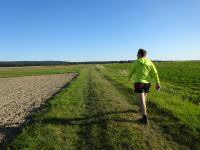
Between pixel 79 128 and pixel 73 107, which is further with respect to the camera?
pixel 73 107

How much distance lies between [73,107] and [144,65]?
455 centimetres

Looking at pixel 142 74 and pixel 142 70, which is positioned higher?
pixel 142 70

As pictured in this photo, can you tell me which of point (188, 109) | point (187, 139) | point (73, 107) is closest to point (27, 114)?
point (73, 107)

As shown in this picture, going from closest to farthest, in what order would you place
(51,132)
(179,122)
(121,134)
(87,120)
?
(121,134) < (51,132) < (179,122) < (87,120)

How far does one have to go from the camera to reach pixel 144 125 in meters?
8.39

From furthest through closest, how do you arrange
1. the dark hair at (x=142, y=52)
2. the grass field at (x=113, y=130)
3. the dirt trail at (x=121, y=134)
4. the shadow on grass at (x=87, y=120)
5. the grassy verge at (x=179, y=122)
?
the shadow on grass at (x=87, y=120)
the dark hair at (x=142, y=52)
the grassy verge at (x=179, y=122)
the grass field at (x=113, y=130)
the dirt trail at (x=121, y=134)

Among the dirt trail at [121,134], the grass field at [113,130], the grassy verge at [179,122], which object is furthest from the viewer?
the grassy verge at [179,122]

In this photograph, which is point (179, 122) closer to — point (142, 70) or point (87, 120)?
point (142, 70)

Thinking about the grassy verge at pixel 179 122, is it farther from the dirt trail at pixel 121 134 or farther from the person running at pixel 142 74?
the person running at pixel 142 74

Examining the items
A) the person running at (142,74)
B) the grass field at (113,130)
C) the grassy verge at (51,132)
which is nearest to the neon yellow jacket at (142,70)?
the person running at (142,74)

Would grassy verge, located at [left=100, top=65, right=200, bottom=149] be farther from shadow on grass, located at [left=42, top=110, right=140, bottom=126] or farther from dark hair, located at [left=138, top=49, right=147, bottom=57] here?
dark hair, located at [left=138, top=49, right=147, bottom=57]

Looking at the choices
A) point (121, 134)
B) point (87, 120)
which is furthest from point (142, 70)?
point (87, 120)

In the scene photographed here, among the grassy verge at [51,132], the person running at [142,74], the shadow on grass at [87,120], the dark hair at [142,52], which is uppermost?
the dark hair at [142,52]

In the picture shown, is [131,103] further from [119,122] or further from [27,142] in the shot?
[27,142]
